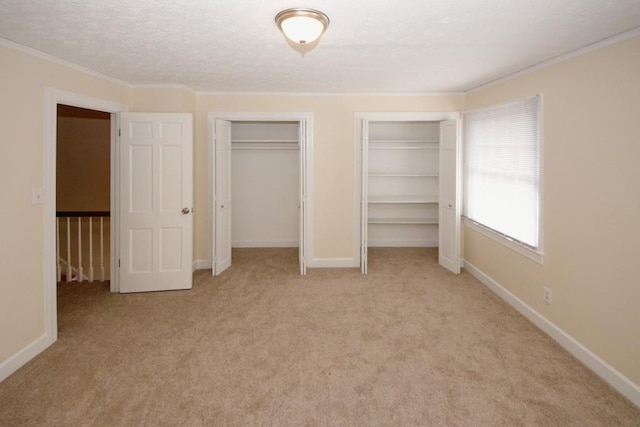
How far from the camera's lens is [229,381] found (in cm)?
273

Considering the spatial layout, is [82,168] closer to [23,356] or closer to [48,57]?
[48,57]

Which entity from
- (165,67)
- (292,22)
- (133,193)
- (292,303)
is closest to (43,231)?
(133,193)

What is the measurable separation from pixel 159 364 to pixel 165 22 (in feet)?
8.12

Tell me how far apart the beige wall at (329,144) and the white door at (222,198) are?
280 millimetres

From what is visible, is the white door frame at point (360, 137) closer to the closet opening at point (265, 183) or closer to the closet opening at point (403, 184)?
the closet opening at point (403, 184)

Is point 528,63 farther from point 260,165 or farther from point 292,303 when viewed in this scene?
point 260,165

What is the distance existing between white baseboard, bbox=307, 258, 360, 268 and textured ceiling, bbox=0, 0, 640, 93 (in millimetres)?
2555

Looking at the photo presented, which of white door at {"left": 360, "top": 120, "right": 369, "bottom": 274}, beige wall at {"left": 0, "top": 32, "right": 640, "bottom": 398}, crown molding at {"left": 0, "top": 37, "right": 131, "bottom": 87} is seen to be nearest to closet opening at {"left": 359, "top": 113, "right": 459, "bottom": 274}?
white door at {"left": 360, "top": 120, "right": 369, "bottom": 274}

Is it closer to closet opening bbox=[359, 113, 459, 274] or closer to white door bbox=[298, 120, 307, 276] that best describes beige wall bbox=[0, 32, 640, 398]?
white door bbox=[298, 120, 307, 276]

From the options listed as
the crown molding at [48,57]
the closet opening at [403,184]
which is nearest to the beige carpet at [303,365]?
the closet opening at [403,184]

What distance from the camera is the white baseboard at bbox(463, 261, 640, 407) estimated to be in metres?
2.56

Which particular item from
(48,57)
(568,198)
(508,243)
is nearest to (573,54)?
(568,198)

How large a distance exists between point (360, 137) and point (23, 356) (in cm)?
441

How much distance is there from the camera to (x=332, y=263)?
18.6 ft
